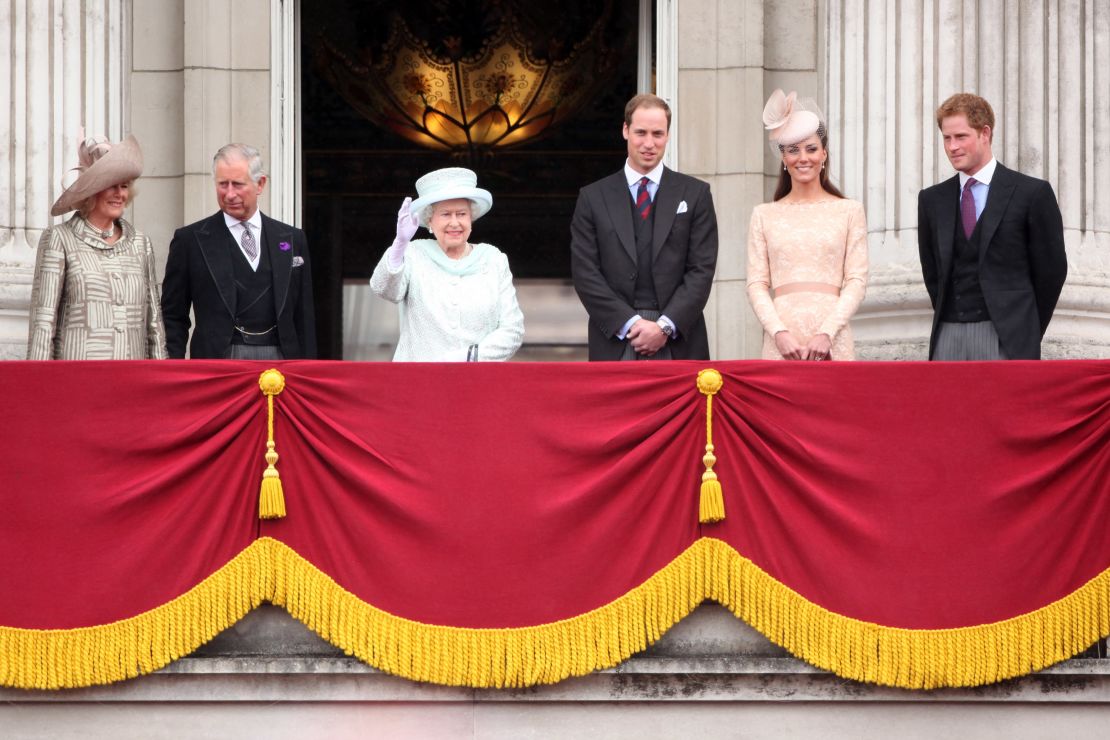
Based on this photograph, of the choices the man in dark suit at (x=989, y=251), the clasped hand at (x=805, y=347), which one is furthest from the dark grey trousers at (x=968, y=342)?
the clasped hand at (x=805, y=347)

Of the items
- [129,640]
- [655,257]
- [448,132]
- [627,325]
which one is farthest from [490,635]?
[448,132]

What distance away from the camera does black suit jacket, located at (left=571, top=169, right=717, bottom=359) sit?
870 centimetres

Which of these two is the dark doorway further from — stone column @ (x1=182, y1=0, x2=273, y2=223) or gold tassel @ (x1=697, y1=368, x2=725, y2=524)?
gold tassel @ (x1=697, y1=368, x2=725, y2=524)

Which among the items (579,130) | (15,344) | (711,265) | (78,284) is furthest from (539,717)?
(579,130)

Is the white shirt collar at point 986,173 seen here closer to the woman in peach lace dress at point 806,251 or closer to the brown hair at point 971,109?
the brown hair at point 971,109

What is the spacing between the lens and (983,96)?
1101 cm

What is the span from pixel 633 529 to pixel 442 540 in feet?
2.58

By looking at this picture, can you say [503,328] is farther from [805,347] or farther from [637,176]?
[805,347]

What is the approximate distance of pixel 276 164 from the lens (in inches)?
455

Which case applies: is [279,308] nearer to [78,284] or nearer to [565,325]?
[78,284]

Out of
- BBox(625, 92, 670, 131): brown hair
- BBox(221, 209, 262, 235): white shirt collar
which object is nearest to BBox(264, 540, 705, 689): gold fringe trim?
BBox(221, 209, 262, 235): white shirt collar

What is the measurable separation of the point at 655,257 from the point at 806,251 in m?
0.69

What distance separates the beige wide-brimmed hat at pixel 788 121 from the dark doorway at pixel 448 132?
590 centimetres

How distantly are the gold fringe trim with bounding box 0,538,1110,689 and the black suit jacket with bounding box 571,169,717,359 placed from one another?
4.18 ft
